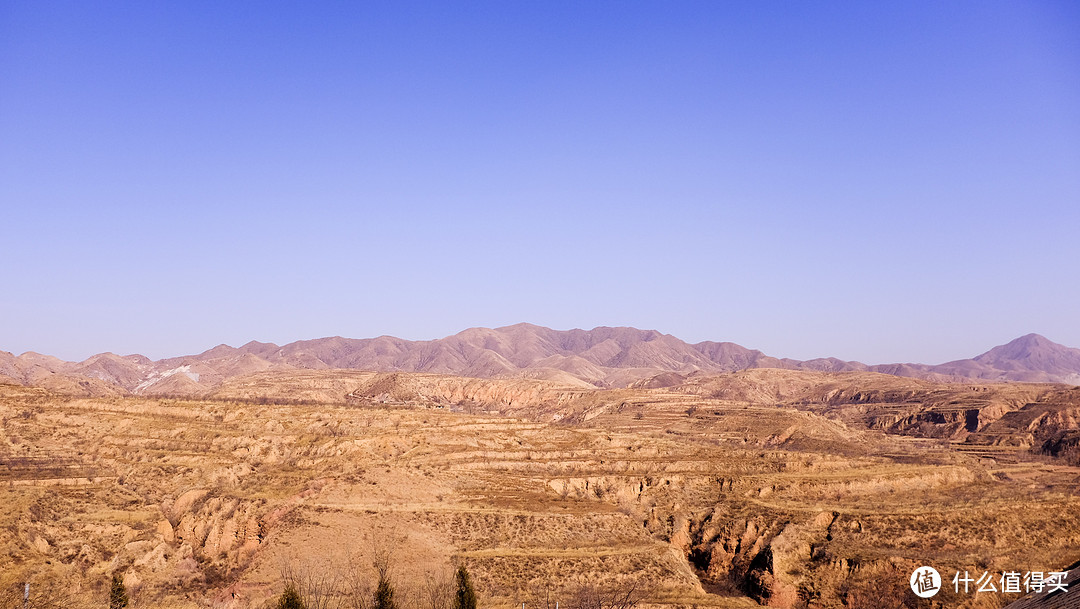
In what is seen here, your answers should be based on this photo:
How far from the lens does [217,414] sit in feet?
197

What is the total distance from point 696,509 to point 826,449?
3378 centimetres

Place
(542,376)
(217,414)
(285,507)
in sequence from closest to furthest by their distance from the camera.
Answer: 1. (285,507)
2. (217,414)
3. (542,376)

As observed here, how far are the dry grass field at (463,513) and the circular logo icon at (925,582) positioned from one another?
53 centimetres

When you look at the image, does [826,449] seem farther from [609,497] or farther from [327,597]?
[327,597]

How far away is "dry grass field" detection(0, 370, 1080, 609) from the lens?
34219 millimetres

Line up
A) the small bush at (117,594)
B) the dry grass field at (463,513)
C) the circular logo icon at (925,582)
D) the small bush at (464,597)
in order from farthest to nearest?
the dry grass field at (463,513)
the circular logo icon at (925,582)
the small bush at (117,594)
the small bush at (464,597)

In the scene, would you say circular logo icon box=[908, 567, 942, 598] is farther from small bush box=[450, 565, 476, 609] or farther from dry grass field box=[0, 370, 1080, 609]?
small bush box=[450, 565, 476, 609]

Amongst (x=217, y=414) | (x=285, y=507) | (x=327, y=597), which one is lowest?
(x=327, y=597)

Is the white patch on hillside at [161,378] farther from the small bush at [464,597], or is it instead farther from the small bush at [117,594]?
the small bush at [464,597]

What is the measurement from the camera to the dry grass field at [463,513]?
1347 inches

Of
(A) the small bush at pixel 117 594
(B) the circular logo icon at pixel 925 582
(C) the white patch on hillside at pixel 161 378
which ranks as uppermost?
(C) the white patch on hillside at pixel 161 378

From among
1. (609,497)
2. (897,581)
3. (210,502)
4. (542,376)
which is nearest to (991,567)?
(897,581)

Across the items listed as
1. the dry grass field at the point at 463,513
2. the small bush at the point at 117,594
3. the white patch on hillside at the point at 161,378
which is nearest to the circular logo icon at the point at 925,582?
the dry grass field at the point at 463,513

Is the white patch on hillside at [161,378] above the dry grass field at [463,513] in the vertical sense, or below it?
above
